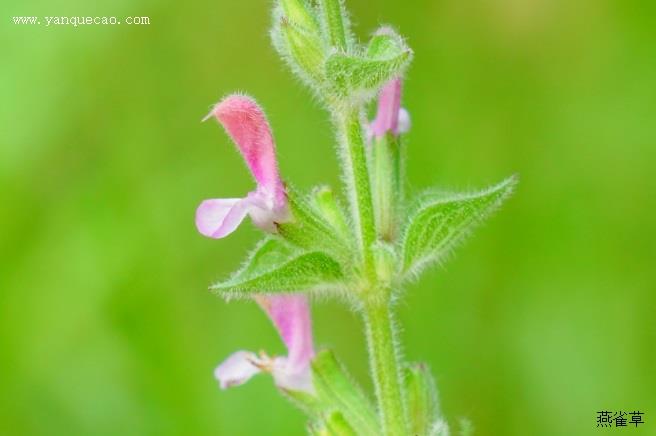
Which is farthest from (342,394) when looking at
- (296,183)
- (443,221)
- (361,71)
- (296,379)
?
(296,183)

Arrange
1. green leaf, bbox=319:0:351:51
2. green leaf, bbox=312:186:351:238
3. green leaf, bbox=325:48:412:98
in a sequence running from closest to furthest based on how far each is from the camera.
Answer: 1. green leaf, bbox=325:48:412:98
2. green leaf, bbox=319:0:351:51
3. green leaf, bbox=312:186:351:238

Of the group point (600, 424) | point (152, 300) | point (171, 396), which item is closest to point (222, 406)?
point (171, 396)

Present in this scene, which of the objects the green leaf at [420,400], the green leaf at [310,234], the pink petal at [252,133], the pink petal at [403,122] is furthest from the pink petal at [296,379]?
the pink petal at [403,122]

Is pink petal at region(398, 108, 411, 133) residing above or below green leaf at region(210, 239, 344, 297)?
above

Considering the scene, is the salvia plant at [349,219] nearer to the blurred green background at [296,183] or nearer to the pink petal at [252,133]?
the pink petal at [252,133]

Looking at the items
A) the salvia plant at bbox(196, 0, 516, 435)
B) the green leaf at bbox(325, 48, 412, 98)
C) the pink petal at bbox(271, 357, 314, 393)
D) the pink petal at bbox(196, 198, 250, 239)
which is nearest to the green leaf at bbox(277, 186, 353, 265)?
the salvia plant at bbox(196, 0, 516, 435)

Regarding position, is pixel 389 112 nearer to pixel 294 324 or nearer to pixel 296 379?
pixel 294 324

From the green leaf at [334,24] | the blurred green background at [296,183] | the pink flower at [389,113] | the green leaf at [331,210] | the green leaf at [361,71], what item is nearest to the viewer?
the green leaf at [361,71]

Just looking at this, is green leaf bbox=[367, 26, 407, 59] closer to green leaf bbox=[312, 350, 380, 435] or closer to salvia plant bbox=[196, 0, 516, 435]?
salvia plant bbox=[196, 0, 516, 435]
